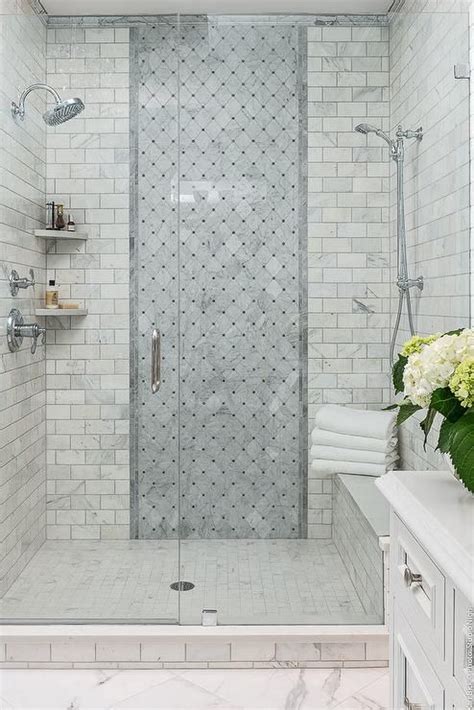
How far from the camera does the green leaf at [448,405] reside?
1523 mm

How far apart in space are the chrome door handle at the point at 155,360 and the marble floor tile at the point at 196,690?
3.34 ft

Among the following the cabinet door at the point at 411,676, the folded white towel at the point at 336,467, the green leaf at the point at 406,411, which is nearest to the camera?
the cabinet door at the point at 411,676

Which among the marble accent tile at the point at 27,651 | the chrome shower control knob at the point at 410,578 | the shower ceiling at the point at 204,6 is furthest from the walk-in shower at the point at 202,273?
the chrome shower control knob at the point at 410,578

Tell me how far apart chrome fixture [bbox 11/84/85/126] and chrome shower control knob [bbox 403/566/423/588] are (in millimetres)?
2080

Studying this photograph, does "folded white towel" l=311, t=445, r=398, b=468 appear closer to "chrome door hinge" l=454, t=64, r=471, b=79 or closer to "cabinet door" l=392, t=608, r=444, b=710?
"cabinet door" l=392, t=608, r=444, b=710

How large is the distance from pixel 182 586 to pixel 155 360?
840 millimetres

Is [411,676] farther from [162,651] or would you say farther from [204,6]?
[204,6]

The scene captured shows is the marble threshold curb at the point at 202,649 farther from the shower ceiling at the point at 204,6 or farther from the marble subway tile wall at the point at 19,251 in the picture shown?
the shower ceiling at the point at 204,6

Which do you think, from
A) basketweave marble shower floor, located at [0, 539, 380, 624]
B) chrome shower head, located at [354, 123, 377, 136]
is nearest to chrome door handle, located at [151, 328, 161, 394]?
basketweave marble shower floor, located at [0, 539, 380, 624]

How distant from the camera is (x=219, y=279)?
2801 mm

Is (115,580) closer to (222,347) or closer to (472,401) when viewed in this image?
(222,347)

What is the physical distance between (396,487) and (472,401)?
28cm

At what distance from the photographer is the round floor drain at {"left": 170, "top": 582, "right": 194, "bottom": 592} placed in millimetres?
2719

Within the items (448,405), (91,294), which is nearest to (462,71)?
(91,294)
